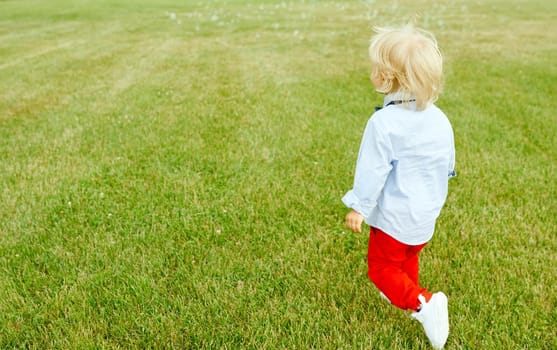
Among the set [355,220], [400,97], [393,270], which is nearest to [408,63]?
[400,97]

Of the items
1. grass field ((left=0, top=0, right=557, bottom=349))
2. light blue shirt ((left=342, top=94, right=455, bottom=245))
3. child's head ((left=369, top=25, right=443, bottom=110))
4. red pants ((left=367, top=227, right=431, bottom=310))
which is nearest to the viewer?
child's head ((left=369, top=25, right=443, bottom=110))

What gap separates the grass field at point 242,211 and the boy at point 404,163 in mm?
378

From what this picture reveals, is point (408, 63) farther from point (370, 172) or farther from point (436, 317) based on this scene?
point (436, 317)

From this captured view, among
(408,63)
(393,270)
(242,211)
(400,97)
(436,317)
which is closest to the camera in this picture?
(408,63)

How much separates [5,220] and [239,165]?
2171 millimetres

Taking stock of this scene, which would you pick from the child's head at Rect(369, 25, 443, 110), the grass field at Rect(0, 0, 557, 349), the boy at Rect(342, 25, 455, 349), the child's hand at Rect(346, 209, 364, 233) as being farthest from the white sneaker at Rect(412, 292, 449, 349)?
the child's head at Rect(369, 25, 443, 110)

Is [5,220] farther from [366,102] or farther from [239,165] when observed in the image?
[366,102]

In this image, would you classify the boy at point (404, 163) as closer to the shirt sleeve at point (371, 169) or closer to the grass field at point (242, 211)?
the shirt sleeve at point (371, 169)

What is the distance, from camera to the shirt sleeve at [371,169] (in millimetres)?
2285

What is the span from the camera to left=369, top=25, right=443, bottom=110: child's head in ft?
7.19

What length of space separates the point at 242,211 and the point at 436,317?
2.00 meters

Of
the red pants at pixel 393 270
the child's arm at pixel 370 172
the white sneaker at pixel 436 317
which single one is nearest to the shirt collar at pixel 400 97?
the child's arm at pixel 370 172

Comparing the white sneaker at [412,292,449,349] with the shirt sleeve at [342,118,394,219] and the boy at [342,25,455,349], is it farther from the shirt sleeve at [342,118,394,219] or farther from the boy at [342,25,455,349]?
the shirt sleeve at [342,118,394,219]

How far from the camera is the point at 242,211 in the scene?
13.2 ft
